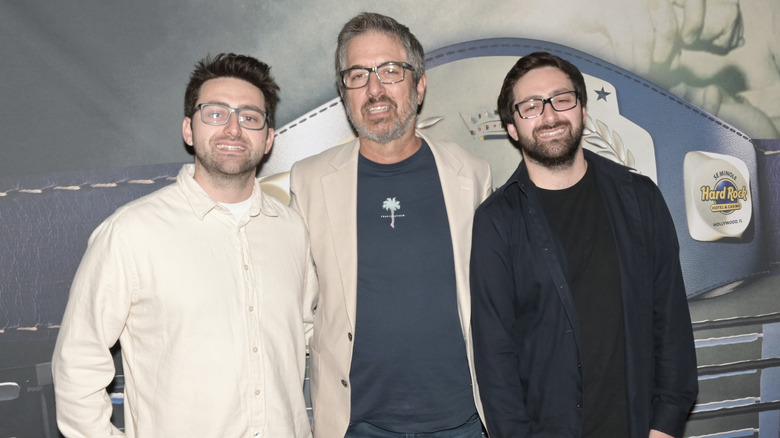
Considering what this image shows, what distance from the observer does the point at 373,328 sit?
229cm

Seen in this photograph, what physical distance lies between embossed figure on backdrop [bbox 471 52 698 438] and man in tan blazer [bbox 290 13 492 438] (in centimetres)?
14

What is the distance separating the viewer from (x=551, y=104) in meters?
2.36

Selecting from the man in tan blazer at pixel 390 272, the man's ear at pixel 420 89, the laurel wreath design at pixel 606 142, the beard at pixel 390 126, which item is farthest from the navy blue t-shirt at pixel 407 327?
the laurel wreath design at pixel 606 142

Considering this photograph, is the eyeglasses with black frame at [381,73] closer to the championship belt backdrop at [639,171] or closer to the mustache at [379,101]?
the mustache at [379,101]

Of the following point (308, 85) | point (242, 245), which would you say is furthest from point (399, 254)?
point (308, 85)

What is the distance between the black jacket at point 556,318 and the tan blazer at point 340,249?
11 centimetres

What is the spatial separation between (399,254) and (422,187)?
303 millimetres

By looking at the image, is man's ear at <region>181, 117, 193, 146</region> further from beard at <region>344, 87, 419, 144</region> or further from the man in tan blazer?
beard at <region>344, 87, 419, 144</region>

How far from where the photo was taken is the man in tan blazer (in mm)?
2281

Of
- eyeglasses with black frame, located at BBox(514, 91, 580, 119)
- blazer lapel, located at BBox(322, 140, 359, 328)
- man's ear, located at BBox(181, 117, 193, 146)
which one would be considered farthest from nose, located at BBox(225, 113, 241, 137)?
eyeglasses with black frame, located at BBox(514, 91, 580, 119)

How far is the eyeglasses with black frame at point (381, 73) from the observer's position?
8.00 feet

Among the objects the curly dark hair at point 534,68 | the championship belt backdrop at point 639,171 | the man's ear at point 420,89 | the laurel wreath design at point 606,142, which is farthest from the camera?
the laurel wreath design at point 606,142

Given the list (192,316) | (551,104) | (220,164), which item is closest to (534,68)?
(551,104)

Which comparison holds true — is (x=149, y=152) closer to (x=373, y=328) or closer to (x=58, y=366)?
(x=58, y=366)
